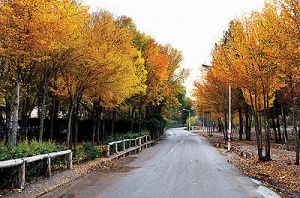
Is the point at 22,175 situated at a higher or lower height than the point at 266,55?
lower

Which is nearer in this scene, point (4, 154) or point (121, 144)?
point (4, 154)

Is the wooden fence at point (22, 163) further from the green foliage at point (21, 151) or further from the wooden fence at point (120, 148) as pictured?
the wooden fence at point (120, 148)

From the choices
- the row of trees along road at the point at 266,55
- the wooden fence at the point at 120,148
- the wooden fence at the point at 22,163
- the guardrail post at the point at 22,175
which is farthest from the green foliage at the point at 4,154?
the wooden fence at the point at 120,148

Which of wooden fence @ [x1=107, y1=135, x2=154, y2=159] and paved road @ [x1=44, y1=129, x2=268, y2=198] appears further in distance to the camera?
wooden fence @ [x1=107, y1=135, x2=154, y2=159]

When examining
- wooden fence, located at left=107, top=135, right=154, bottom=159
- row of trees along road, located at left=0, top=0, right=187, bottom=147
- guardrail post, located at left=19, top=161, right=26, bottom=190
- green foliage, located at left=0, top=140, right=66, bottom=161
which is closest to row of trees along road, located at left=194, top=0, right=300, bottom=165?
row of trees along road, located at left=0, top=0, right=187, bottom=147

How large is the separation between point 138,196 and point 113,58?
12.9m

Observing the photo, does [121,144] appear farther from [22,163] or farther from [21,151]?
[22,163]

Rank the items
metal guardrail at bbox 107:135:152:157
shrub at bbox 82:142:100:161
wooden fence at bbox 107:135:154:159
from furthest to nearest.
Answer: metal guardrail at bbox 107:135:152:157
wooden fence at bbox 107:135:154:159
shrub at bbox 82:142:100:161

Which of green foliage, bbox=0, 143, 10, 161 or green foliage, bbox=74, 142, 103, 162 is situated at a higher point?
green foliage, bbox=0, 143, 10, 161

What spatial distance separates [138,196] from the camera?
37.0ft

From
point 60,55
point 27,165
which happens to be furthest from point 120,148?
point 27,165

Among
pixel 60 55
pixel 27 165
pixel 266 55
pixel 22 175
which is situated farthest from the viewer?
pixel 60 55

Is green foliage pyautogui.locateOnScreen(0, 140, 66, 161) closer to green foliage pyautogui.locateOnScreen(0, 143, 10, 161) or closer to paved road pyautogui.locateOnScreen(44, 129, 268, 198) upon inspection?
green foliage pyautogui.locateOnScreen(0, 143, 10, 161)

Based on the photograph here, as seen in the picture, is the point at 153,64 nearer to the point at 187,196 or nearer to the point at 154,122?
the point at 154,122
